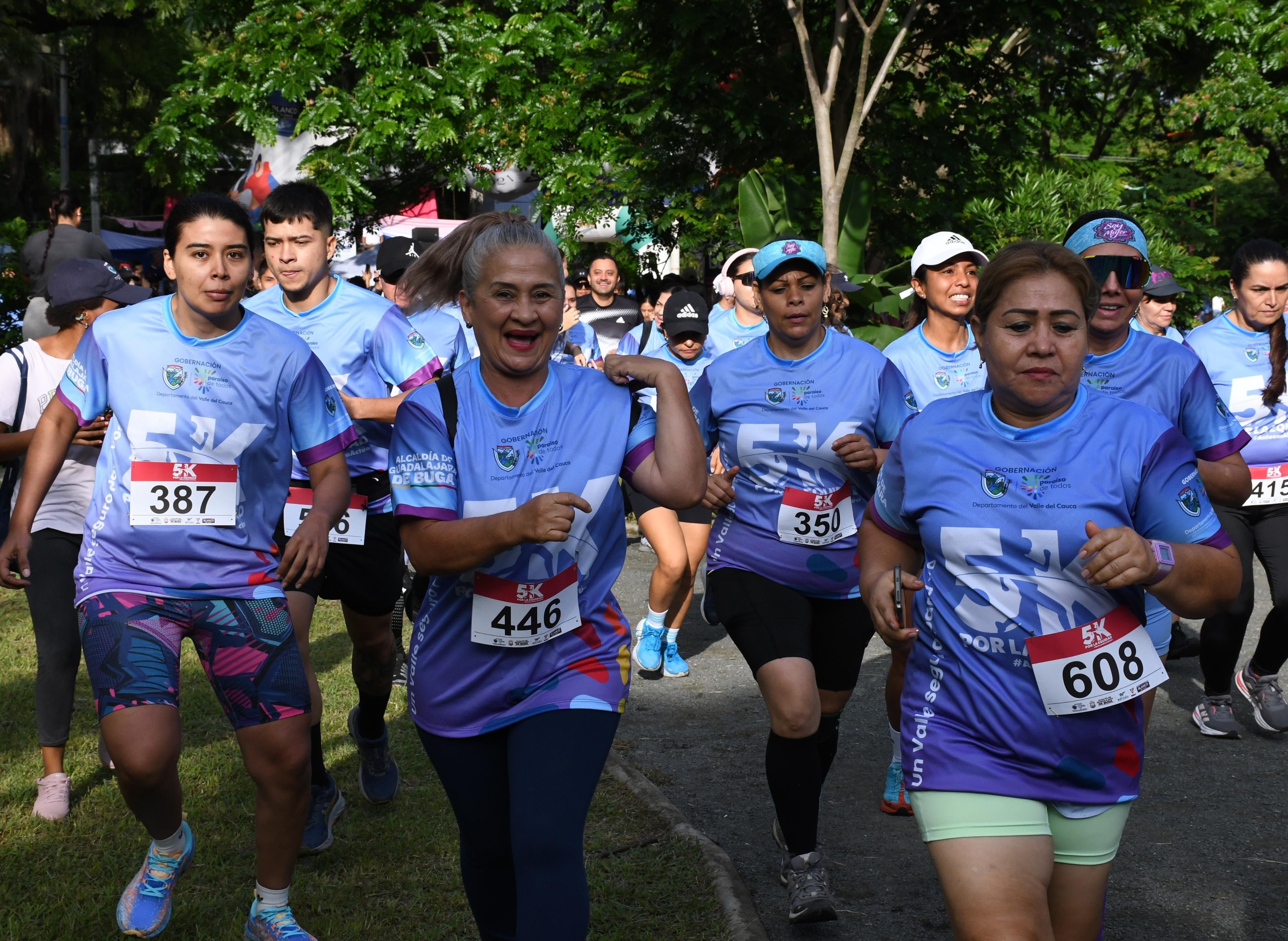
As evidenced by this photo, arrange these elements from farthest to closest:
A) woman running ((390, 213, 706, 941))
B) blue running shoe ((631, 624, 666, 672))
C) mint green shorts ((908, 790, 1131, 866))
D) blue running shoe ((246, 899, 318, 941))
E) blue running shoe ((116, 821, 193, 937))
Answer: blue running shoe ((631, 624, 666, 672))
blue running shoe ((116, 821, 193, 937))
blue running shoe ((246, 899, 318, 941))
woman running ((390, 213, 706, 941))
mint green shorts ((908, 790, 1131, 866))

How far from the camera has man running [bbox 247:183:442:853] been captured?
196 inches

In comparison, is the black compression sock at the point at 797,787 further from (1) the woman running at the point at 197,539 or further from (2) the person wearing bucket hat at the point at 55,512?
(2) the person wearing bucket hat at the point at 55,512

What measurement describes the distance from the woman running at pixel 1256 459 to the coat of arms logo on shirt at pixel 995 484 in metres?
3.79

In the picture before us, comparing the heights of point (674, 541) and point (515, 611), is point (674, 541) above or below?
below

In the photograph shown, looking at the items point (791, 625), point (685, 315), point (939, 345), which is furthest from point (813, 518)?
point (685, 315)

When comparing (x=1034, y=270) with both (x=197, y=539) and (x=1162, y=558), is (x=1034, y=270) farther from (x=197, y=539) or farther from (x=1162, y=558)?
(x=197, y=539)

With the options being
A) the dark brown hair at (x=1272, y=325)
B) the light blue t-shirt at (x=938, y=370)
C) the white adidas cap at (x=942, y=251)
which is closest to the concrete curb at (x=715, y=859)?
the light blue t-shirt at (x=938, y=370)

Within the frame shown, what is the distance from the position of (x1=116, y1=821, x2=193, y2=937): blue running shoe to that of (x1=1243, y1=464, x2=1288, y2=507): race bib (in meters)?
4.93

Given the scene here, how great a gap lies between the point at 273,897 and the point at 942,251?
3.46 m

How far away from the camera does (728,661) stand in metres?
8.12

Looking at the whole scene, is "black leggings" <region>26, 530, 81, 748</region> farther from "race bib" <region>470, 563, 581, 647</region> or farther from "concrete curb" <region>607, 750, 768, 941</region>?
"race bib" <region>470, 563, 581, 647</region>

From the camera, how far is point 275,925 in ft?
12.8

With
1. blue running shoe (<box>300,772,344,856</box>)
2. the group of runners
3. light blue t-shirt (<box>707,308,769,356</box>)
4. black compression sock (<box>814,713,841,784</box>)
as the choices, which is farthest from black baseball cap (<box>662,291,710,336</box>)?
blue running shoe (<box>300,772,344,856</box>)

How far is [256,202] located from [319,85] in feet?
7.95
